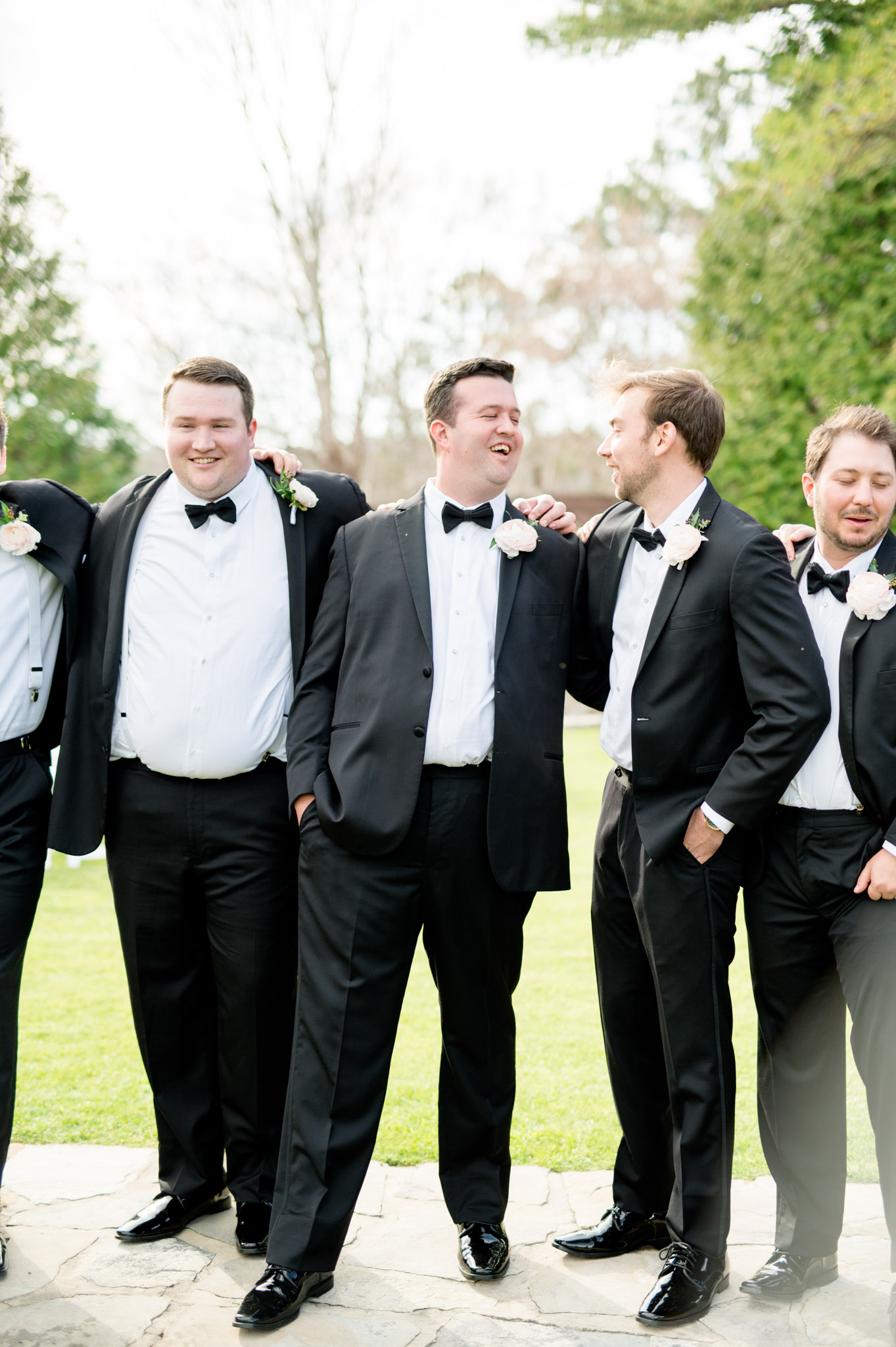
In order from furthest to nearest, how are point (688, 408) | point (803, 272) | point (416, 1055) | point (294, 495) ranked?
→ 1. point (803, 272)
2. point (416, 1055)
3. point (294, 495)
4. point (688, 408)

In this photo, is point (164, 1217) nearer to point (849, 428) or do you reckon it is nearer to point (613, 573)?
point (613, 573)

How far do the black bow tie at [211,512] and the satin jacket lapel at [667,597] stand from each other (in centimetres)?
124

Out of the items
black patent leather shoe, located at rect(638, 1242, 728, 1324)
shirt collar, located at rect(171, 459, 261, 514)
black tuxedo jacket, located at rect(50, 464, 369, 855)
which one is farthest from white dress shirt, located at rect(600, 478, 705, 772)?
black patent leather shoe, located at rect(638, 1242, 728, 1324)

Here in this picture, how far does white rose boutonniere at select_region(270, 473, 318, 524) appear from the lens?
3492 millimetres

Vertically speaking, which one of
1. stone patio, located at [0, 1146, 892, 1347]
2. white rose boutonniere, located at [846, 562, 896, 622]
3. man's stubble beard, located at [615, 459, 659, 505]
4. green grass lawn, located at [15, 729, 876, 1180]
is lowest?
green grass lawn, located at [15, 729, 876, 1180]

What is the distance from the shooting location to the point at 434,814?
10.1ft

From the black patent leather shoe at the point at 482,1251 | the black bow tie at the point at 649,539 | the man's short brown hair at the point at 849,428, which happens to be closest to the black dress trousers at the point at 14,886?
the black patent leather shoe at the point at 482,1251

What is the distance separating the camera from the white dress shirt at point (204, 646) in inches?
129

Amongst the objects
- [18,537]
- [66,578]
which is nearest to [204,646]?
[66,578]

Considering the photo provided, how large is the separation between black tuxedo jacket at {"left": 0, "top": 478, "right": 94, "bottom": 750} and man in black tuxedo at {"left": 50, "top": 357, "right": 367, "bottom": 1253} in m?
0.05

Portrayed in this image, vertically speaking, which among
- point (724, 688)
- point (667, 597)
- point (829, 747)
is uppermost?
point (667, 597)

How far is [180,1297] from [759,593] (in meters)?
2.27

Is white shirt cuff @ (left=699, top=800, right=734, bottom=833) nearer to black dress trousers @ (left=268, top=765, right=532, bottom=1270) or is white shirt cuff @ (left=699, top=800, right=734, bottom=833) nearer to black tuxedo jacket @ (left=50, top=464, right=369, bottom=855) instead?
black dress trousers @ (left=268, top=765, right=532, bottom=1270)

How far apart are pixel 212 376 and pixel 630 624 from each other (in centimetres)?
138
